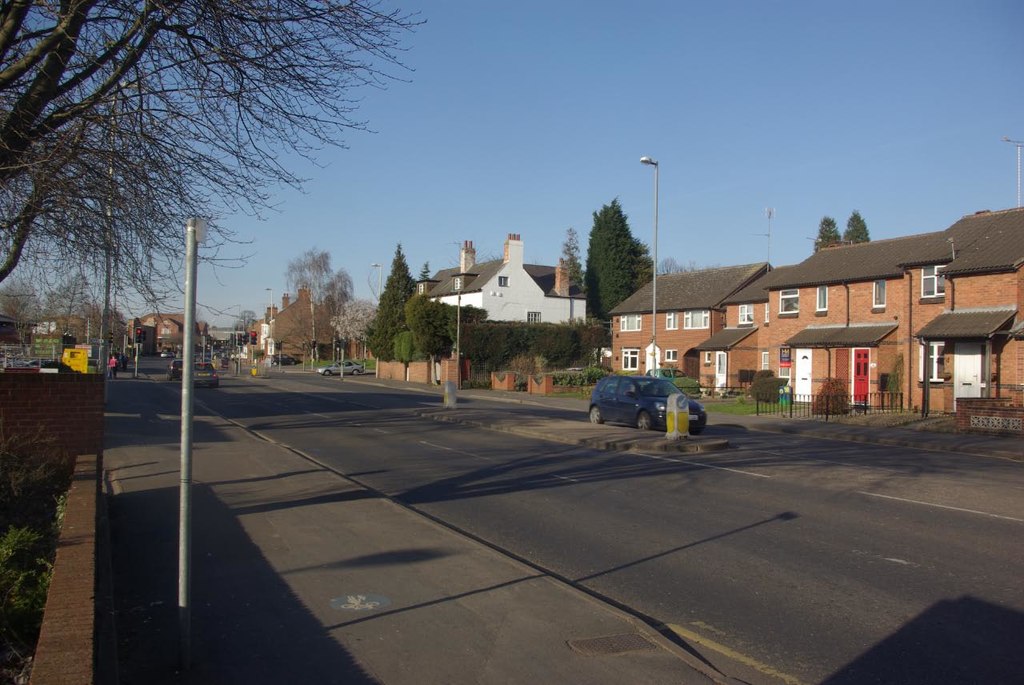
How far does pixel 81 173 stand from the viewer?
769 centimetres

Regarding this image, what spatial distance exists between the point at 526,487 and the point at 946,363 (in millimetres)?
22583

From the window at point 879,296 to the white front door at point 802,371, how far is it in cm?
370

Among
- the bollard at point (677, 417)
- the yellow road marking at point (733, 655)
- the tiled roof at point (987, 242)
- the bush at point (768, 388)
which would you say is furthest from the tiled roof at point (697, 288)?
the yellow road marking at point (733, 655)

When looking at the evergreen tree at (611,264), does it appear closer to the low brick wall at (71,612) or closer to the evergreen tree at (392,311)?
the evergreen tree at (392,311)

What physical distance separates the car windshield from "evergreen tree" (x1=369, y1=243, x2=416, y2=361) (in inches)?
1747

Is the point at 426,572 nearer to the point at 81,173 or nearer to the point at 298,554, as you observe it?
the point at 298,554

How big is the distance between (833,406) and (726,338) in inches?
750

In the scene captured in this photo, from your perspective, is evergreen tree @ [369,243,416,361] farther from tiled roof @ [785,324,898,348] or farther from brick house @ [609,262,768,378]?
tiled roof @ [785,324,898,348]

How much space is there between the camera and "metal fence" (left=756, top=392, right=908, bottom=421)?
96.6 feet

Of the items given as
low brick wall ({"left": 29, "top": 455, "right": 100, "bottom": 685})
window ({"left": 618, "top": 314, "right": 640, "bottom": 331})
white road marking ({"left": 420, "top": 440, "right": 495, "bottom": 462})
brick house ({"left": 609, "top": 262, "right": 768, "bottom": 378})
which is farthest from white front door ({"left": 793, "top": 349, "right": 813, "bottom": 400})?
low brick wall ({"left": 29, "top": 455, "right": 100, "bottom": 685})

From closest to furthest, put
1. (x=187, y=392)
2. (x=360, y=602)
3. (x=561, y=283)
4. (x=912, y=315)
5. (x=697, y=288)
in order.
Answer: (x=187, y=392), (x=360, y=602), (x=912, y=315), (x=697, y=288), (x=561, y=283)

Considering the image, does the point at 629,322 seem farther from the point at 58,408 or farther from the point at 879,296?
the point at 58,408

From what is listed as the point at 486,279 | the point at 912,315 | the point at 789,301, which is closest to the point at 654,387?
the point at 912,315

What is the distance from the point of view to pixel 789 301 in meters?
41.8
